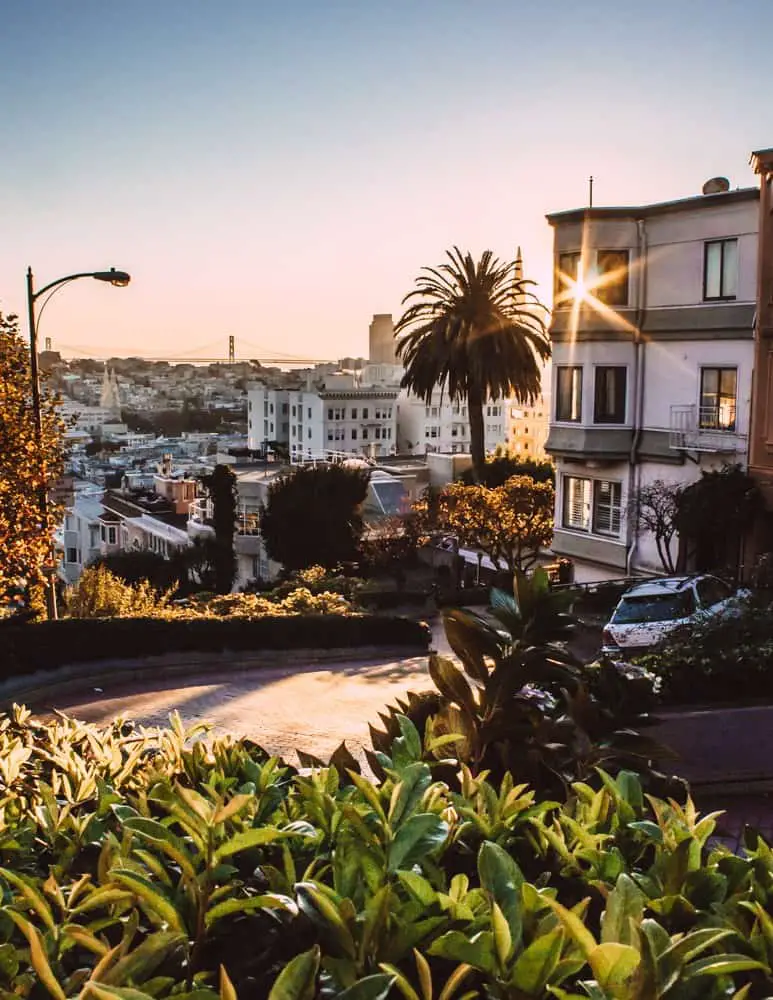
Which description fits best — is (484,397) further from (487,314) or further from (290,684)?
(290,684)

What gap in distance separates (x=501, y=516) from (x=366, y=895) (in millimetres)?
27625

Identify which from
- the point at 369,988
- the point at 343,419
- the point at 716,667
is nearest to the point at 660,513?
the point at 716,667

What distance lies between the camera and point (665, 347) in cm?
2627

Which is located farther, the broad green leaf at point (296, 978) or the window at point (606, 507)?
the window at point (606, 507)

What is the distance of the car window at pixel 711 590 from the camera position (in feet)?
56.3

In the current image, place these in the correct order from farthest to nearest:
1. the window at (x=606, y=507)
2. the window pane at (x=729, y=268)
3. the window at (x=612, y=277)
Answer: the window at (x=606, y=507) < the window at (x=612, y=277) < the window pane at (x=729, y=268)

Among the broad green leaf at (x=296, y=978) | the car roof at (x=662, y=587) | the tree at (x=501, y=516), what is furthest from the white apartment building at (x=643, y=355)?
the broad green leaf at (x=296, y=978)

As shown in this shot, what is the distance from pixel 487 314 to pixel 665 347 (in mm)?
11320

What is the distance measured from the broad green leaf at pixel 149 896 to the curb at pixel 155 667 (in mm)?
12306

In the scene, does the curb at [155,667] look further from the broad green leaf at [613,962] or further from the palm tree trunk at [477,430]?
the palm tree trunk at [477,430]

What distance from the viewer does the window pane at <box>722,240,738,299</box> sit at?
80.6 ft

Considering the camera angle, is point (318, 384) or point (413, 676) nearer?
point (413, 676)

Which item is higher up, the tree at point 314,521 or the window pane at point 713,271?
the window pane at point 713,271

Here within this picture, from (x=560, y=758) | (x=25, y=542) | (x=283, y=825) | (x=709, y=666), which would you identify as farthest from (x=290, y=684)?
(x=283, y=825)
